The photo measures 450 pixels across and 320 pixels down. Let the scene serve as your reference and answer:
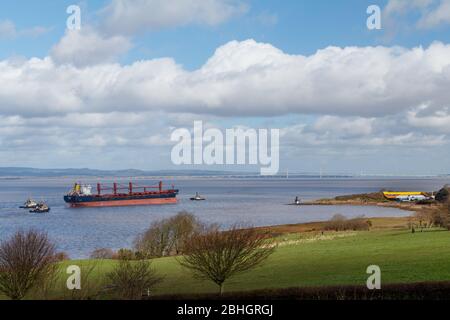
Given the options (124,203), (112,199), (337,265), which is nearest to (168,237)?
(337,265)

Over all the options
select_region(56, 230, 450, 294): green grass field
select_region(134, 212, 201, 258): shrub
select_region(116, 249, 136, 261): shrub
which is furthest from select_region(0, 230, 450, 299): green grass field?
select_region(134, 212, 201, 258): shrub

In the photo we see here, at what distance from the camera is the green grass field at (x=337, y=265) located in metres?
31.6

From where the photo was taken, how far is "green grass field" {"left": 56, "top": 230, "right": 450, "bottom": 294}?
31562 mm

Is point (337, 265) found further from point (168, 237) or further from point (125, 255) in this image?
point (168, 237)

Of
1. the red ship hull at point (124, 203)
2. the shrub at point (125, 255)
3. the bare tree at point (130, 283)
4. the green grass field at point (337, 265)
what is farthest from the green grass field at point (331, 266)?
the red ship hull at point (124, 203)

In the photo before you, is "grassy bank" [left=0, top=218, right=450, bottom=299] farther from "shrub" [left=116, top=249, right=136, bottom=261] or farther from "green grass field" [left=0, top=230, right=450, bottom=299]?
"shrub" [left=116, top=249, right=136, bottom=261]

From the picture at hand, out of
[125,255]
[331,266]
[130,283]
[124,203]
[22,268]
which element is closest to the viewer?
[22,268]

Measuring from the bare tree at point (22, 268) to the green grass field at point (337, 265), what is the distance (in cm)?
725

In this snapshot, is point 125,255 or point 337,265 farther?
point 125,255

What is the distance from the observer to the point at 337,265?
37781 mm

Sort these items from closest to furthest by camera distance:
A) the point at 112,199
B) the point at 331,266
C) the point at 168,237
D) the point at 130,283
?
the point at 130,283
the point at 331,266
the point at 168,237
the point at 112,199

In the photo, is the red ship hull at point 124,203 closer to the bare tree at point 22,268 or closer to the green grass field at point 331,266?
the green grass field at point 331,266

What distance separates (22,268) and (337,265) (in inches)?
828

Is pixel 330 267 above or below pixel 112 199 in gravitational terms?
above
